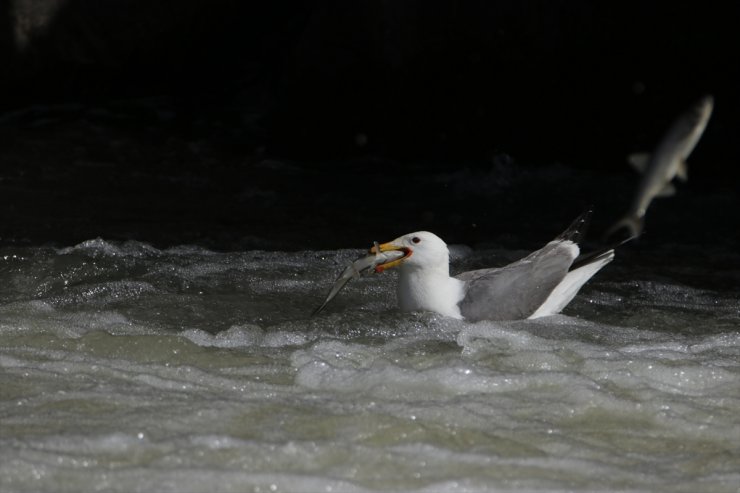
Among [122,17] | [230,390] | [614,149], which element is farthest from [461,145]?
[230,390]

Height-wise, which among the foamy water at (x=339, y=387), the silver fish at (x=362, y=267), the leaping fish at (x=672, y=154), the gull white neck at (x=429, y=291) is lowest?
the foamy water at (x=339, y=387)

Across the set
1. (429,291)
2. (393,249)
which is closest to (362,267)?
(393,249)

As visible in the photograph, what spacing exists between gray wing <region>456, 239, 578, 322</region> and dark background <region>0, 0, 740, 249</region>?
5.68 ft

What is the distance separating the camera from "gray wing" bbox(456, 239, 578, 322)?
6406mm

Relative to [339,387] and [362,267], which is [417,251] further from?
[339,387]

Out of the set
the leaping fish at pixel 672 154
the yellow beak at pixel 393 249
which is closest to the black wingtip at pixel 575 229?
the yellow beak at pixel 393 249

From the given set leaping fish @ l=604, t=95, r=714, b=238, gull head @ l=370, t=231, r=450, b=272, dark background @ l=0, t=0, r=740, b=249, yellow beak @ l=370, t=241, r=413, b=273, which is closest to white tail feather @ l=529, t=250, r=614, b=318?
gull head @ l=370, t=231, r=450, b=272

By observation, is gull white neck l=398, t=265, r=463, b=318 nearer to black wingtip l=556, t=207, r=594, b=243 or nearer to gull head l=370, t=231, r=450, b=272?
gull head l=370, t=231, r=450, b=272

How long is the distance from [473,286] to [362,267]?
0.63 meters

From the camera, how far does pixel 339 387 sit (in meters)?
5.10

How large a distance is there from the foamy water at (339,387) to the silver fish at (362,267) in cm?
15

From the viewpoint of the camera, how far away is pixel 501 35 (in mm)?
10398

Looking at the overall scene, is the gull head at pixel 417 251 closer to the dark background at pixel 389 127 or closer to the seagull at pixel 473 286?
the seagull at pixel 473 286

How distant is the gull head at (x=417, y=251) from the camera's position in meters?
6.47
